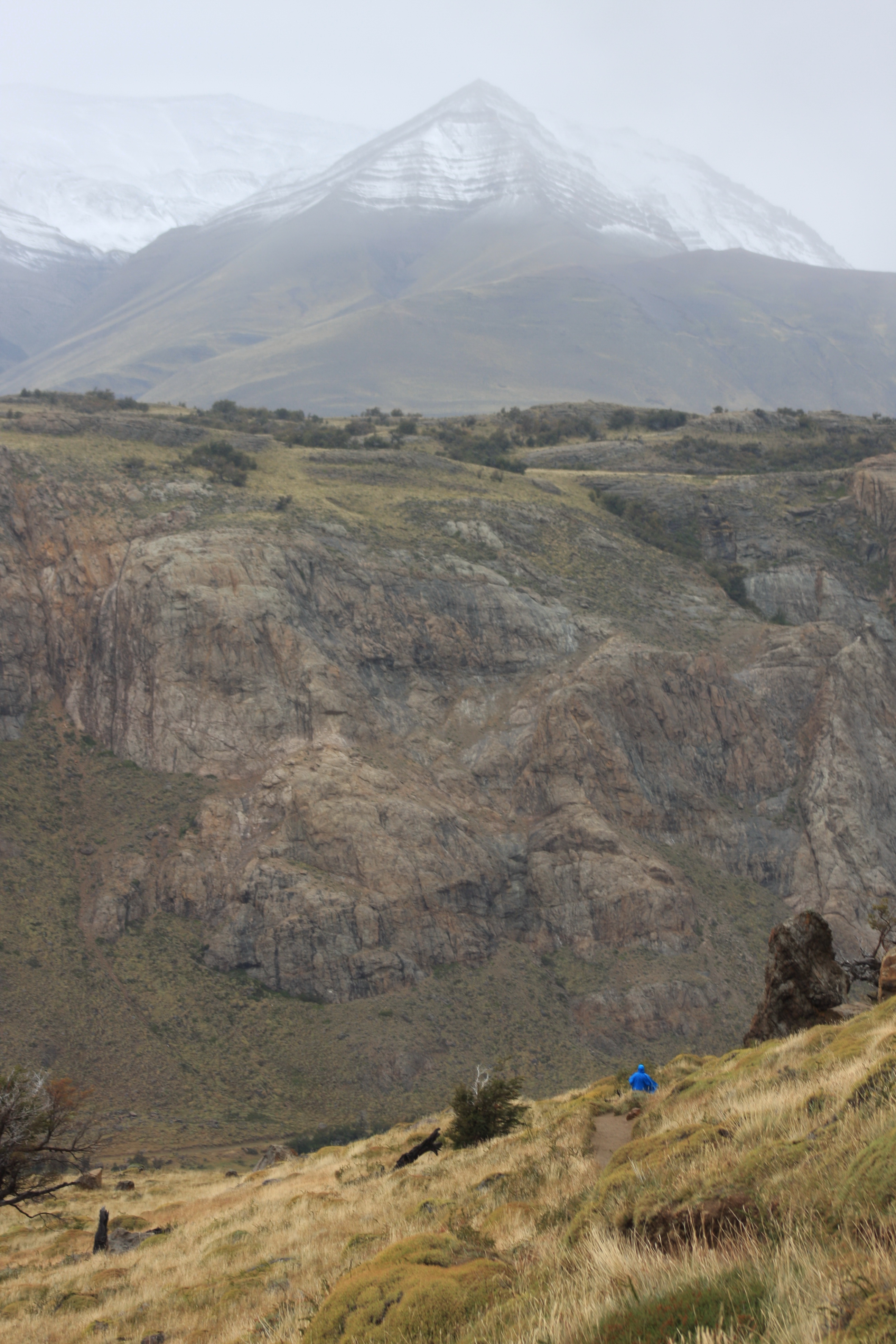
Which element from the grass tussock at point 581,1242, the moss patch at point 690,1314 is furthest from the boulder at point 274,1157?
the moss patch at point 690,1314

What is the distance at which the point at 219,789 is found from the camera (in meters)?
51.5

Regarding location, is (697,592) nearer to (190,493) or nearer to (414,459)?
(414,459)

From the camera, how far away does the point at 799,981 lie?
872 inches

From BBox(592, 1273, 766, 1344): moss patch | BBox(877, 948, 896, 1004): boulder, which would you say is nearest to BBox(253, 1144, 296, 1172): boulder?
BBox(877, 948, 896, 1004): boulder

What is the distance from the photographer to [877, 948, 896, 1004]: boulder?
60.6ft

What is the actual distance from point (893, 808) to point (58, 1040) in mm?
50832

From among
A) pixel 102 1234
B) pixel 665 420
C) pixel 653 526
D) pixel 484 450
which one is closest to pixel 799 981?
pixel 102 1234

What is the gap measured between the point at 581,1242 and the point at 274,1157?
27797 mm

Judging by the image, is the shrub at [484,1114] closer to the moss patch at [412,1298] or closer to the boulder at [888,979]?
the boulder at [888,979]

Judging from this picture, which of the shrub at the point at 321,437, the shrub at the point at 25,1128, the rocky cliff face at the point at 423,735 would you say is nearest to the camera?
the shrub at the point at 25,1128

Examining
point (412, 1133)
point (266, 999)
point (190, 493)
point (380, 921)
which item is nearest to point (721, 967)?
point (380, 921)

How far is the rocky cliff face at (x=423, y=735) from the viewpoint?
48094 mm

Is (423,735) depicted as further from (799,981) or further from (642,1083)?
(642,1083)

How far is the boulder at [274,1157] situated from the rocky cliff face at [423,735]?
12918mm
